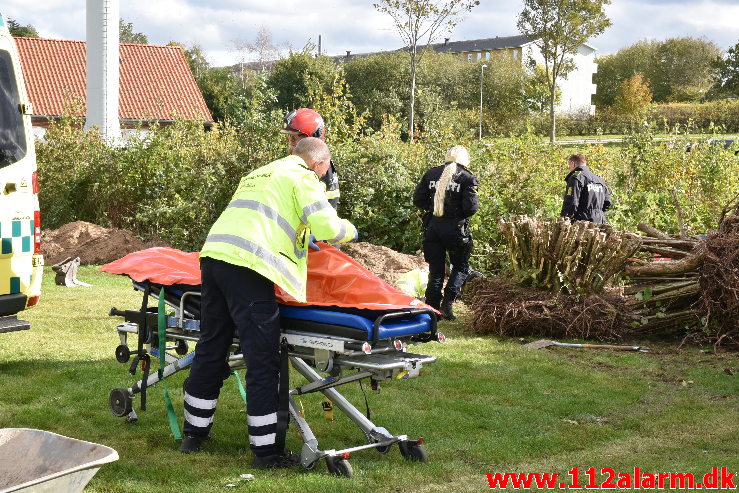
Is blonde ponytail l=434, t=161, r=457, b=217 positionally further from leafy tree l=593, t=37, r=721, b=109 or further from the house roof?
the house roof

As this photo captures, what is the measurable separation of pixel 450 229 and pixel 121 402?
4.83 meters

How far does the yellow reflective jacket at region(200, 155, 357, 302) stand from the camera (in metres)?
5.15

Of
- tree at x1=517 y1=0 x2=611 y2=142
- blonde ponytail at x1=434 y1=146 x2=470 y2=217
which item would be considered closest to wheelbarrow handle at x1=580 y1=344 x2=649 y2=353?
blonde ponytail at x1=434 y1=146 x2=470 y2=217

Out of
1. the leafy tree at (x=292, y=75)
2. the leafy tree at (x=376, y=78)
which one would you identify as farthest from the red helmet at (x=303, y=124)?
the leafy tree at (x=376, y=78)

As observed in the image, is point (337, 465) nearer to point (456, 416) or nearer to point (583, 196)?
point (456, 416)

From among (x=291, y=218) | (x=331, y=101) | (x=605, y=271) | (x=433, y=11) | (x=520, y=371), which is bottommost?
(x=520, y=371)

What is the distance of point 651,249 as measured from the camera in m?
9.88

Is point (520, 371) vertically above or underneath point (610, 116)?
underneath

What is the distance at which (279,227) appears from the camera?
5238mm

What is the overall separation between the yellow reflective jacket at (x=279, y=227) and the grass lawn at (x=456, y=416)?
1.14 metres

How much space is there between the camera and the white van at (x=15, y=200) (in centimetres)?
752

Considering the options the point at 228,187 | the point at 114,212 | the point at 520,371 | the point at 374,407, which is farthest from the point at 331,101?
the point at 374,407

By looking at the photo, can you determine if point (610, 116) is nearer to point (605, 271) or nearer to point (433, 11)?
point (433, 11)

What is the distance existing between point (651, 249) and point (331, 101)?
712cm
